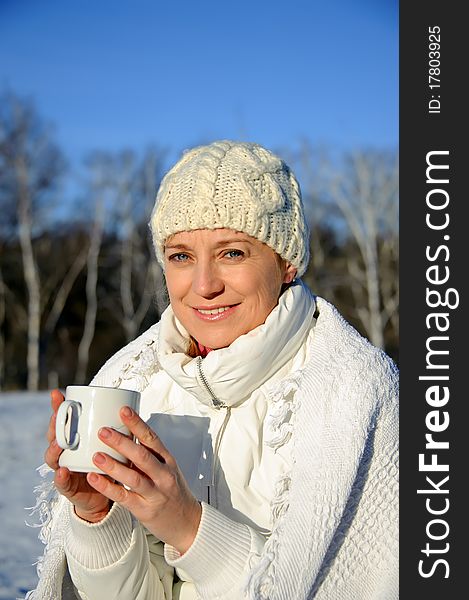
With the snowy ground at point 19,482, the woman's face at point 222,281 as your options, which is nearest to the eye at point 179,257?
the woman's face at point 222,281

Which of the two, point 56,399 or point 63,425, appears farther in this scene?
point 56,399

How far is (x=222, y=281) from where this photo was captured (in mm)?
1920

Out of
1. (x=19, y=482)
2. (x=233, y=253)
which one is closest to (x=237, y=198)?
(x=233, y=253)

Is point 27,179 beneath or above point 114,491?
above

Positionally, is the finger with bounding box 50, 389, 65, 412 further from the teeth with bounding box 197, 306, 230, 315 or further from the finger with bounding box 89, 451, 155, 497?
the teeth with bounding box 197, 306, 230, 315

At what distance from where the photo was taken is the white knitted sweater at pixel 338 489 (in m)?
1.66

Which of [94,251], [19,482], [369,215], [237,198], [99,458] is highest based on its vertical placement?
[369,215]

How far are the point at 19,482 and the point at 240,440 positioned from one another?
4496mm

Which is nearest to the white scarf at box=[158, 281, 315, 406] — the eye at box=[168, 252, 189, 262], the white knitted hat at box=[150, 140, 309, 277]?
the white knitted hat at box=[150, 140, 309, 277]

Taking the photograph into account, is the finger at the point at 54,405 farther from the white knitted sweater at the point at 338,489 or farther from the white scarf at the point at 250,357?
the white knitted sweater at the point at 338,489

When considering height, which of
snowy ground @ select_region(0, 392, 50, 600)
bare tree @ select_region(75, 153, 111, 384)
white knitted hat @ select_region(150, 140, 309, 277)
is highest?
bare tree @ select_region(75, 153, 111, 384)

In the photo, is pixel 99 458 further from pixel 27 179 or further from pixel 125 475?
pixel 27 179

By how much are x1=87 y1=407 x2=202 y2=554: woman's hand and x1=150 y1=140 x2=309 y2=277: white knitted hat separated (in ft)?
1.78

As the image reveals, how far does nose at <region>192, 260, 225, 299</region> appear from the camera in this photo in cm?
190
